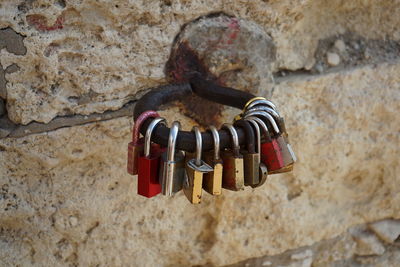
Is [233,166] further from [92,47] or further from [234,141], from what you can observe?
[92,47]

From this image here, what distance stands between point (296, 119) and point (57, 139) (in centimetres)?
46

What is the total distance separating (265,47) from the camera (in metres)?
0.99

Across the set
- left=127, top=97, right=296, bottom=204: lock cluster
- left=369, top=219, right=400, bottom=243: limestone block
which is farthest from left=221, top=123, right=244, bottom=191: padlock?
left=369, top=219, right=400, bottom=243: limestone block

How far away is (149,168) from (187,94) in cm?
23

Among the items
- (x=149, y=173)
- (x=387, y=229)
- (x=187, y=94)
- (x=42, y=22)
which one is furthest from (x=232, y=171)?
(x=387, y=229)

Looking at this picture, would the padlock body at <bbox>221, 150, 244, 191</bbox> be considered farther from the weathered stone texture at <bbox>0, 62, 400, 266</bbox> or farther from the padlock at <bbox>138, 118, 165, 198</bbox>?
the weathered stone texture at <bbox>0, 62, 400, 266</bbox>

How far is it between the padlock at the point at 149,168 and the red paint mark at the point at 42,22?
237 mm

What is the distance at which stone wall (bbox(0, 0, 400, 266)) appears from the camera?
0.86 m

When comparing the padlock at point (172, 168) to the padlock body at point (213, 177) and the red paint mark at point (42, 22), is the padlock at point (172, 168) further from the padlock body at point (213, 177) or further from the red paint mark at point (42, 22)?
the red paint mark at point (42, 22)

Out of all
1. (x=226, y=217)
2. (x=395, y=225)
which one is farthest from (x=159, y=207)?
(x=395, y=225)

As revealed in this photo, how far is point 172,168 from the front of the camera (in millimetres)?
723

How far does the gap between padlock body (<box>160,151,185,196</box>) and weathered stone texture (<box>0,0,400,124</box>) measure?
0.22 meters

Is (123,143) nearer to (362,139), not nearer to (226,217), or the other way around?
(226,217)

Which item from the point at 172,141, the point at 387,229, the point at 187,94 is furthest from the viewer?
the point at 387,229
